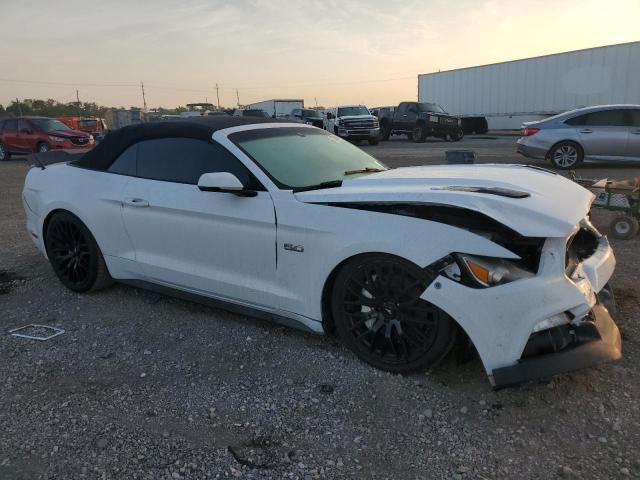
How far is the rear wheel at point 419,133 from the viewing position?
24.8m

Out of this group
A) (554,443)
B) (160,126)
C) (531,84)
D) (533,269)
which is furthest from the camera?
(531,84)

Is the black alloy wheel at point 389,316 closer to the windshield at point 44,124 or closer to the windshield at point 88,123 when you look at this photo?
the windshield at point 44,124

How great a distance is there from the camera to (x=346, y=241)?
306cm

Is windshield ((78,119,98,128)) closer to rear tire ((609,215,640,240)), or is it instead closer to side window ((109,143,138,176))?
side window ((109,143,138,176))

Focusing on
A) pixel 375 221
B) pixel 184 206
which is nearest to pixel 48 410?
pixel 184 206

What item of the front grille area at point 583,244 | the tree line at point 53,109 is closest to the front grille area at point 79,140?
the front grille area at point 583,244

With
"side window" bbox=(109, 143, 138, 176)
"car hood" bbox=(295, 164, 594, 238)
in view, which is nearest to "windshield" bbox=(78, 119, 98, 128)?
"side window" bbox=(109, 143, 138, 176)

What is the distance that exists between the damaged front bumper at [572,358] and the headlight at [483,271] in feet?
1.36

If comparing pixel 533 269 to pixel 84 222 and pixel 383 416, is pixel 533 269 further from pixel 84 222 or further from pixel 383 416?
pixel 84 222

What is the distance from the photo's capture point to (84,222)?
443 centimetres

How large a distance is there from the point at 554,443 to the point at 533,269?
2.78 ft

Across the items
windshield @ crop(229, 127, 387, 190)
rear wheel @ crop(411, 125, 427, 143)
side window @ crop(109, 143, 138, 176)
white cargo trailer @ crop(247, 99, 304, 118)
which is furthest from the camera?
white cargo trailer @ crop(247, 99, 304, 118)

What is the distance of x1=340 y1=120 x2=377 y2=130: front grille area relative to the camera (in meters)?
22.7

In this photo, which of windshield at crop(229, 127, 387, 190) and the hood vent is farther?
windshield at crop(229, 127, 387, 190)
